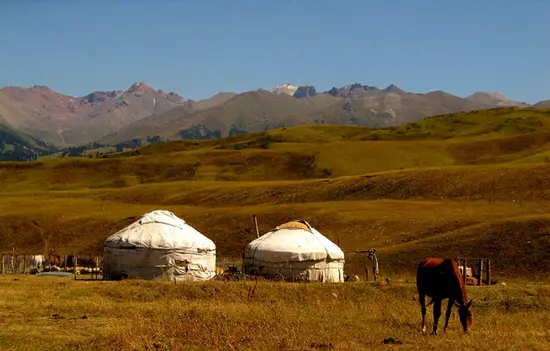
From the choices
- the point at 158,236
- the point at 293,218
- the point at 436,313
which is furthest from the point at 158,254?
the point at 293,218

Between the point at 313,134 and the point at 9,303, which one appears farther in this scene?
the point at 313,134

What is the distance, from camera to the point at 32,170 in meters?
130

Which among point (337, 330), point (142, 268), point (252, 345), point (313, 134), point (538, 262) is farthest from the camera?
point (313, 134)

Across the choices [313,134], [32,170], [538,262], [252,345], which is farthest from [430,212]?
[313,134]

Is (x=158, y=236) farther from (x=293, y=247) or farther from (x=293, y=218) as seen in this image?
(x=293, y=218)

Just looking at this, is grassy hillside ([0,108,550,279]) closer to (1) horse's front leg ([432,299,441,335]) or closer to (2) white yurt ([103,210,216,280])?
(2) white yurt ([103,210,216,280])

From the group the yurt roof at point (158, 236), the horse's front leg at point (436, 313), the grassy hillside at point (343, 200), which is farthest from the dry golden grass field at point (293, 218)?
the yurt roof at point (158, 236)

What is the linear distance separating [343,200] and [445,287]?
46699mm

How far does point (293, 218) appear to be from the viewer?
5719cm

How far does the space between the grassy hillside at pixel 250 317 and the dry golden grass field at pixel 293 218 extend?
0.25 ft

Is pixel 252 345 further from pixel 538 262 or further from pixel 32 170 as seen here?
pixel 32 170

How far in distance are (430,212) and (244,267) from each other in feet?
76.3

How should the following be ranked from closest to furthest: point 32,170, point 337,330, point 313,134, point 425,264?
point 337,330 → point 425,264 → point 32,170 → point 313,134

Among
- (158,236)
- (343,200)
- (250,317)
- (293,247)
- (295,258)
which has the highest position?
(343,200)
